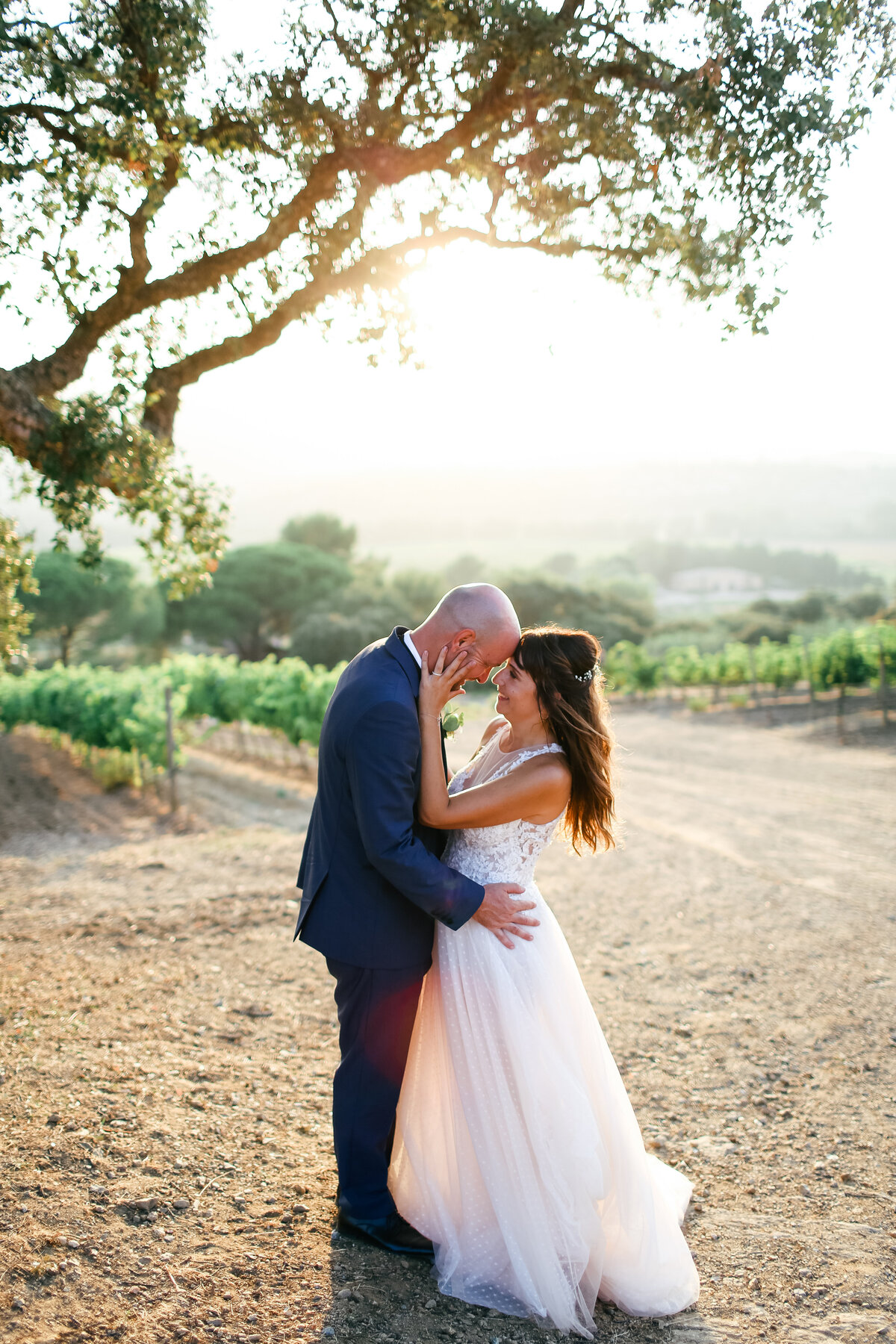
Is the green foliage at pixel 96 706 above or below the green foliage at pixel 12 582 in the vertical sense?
below

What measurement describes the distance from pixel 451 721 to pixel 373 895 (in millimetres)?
562

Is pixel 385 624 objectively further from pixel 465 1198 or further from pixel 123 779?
pixel 465 1198

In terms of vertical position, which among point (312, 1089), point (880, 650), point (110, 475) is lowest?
point (312, 1089)

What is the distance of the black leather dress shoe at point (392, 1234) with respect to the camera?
9.15 ft

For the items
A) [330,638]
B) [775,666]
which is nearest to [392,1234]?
[775,666]

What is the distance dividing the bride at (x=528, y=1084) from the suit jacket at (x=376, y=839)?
98 millimetres

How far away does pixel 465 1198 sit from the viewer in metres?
2.68

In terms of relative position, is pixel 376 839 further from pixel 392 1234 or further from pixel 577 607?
pixel 577 607

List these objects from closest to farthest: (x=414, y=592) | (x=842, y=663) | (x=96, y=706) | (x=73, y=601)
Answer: (x=96, y=706) → (x=842, y=663) → (x=73, y=601) → (x=414, y=592)

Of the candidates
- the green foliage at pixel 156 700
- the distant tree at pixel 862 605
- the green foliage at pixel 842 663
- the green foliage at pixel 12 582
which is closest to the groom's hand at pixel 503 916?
the green foliage at pixel 12 582

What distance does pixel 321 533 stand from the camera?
58438 mm

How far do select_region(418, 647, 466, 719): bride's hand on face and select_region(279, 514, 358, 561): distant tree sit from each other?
5553 centimetres

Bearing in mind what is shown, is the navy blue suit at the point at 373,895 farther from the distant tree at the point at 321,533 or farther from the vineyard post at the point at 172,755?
the distant tree at the point at 321,533

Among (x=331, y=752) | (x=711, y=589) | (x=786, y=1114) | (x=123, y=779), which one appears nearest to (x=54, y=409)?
(x=331, y=752)
